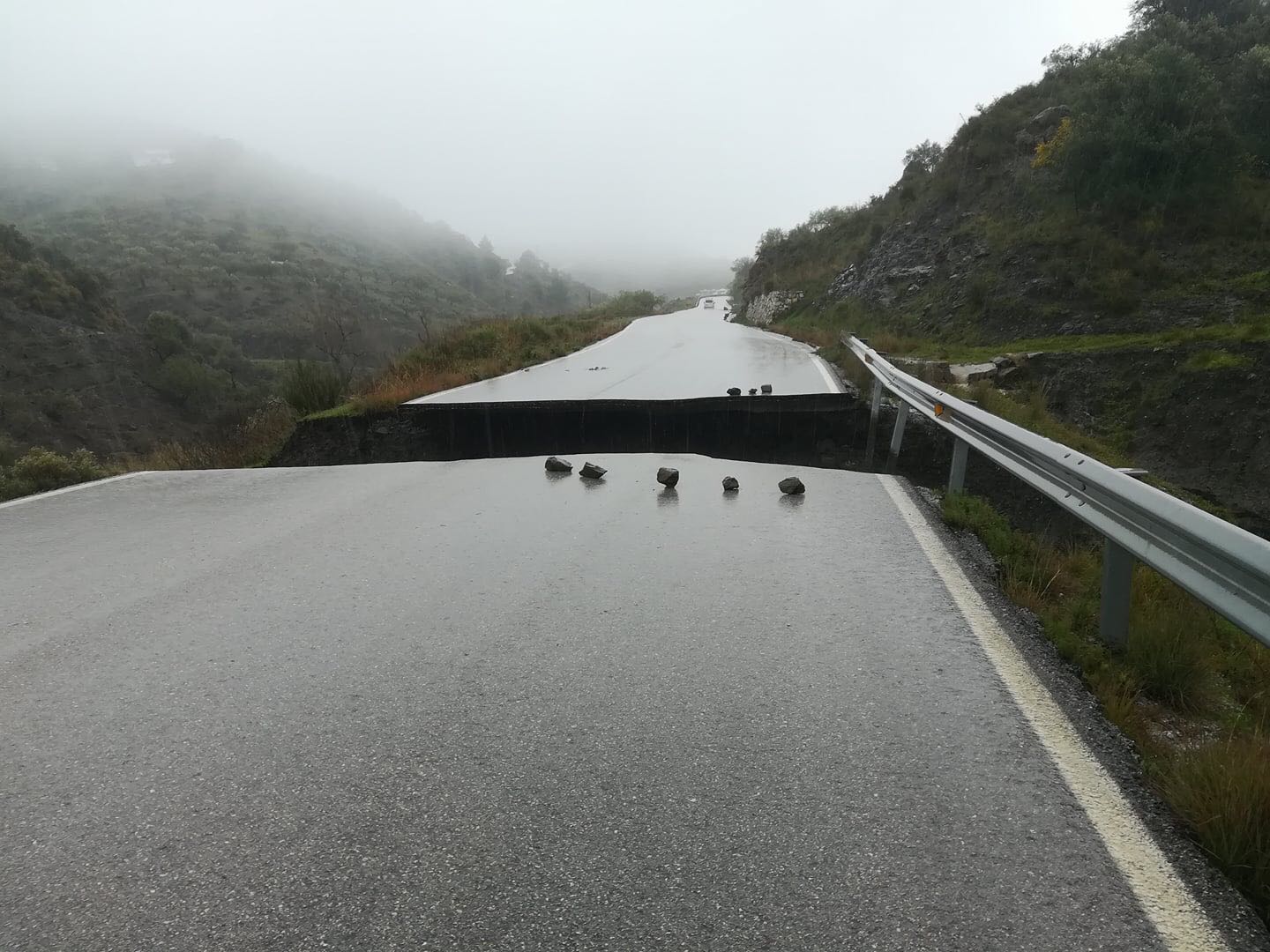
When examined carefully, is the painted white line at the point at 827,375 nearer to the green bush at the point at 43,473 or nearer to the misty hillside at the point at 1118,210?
the misty hillside at the point at 1118,210

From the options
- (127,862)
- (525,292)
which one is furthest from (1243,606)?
(525,292)

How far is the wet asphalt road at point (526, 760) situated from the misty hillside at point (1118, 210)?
55.2 ft

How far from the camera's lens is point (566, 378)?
1387 cm

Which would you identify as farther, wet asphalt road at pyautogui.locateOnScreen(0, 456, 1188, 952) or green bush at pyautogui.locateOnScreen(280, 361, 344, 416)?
green bush at pyautogui.locateOnScreen(280, 361, 344, 416)

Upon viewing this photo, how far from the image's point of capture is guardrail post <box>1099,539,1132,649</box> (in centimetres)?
336

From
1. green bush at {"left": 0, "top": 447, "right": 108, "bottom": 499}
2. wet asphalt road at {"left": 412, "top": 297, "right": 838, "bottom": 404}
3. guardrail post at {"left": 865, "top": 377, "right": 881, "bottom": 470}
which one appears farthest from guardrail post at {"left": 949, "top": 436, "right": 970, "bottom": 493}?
green bush at {"left": 0, "top": 447, "right": 108, "bottom": 499}

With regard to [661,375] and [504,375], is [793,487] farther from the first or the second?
[504,375]

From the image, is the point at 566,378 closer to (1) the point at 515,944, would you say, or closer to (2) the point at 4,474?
(2) the point at 4,474

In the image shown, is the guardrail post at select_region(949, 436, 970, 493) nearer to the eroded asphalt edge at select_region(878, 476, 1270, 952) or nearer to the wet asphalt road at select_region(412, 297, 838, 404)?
the eroded asphalt edge at select_region(878, 476, 1270, 952)

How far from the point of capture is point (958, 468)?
6.04 m

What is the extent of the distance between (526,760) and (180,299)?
370 feet

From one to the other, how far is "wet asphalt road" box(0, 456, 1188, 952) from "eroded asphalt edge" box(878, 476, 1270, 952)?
7.4 inches

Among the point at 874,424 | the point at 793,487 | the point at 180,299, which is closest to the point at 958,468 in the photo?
Answer: the point at 793,487

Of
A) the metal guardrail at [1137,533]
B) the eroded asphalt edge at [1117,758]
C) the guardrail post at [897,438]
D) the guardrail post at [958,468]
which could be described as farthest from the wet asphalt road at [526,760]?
the guardrail post at [897,438]
